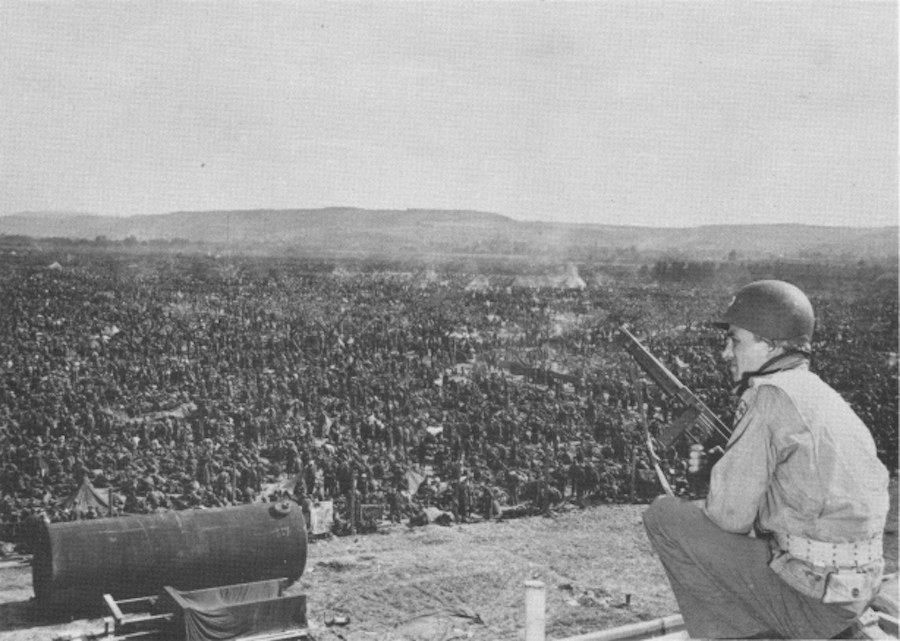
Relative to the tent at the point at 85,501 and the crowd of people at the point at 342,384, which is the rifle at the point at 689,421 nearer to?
the crowd of people at the point at 342,384

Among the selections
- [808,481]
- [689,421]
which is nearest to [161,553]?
[689,421]

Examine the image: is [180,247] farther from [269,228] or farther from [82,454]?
[82,454]

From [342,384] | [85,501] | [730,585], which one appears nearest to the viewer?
[730,585]

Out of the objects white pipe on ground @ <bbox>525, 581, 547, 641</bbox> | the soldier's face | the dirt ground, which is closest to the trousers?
the soldier's face

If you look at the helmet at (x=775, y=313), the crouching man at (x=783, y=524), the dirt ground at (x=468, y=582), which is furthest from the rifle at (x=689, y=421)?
the dirt ground at (x=468, y=582)

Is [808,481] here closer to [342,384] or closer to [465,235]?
[342,384]

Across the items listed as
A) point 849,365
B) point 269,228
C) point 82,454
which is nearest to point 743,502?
point 82,454

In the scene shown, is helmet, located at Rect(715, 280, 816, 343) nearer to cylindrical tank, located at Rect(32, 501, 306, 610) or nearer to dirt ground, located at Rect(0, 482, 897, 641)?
dirt ground, located at Rect(0, 482, 897, 641)
